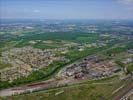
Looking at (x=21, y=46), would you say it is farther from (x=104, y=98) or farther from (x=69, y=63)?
(x=104, y=98)

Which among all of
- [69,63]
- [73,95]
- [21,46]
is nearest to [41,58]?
[69,63]

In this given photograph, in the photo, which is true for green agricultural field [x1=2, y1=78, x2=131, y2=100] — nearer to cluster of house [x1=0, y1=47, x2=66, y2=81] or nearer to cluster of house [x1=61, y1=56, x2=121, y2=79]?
cluster of house [x1=61, y1=56, x2=121, y2=79]

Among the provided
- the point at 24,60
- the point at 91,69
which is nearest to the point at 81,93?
the point at 91,69

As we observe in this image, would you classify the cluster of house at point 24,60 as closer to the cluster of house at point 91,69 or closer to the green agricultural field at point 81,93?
the cluster of house at point 91,69

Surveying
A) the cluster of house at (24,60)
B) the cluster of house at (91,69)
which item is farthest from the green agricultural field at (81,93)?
the cluster of house at (24,60)

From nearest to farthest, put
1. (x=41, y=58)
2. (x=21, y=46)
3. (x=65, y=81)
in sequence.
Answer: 1. (x=65, y=81)
2. (x=41, y=58)
3. (x=21, y=46)
